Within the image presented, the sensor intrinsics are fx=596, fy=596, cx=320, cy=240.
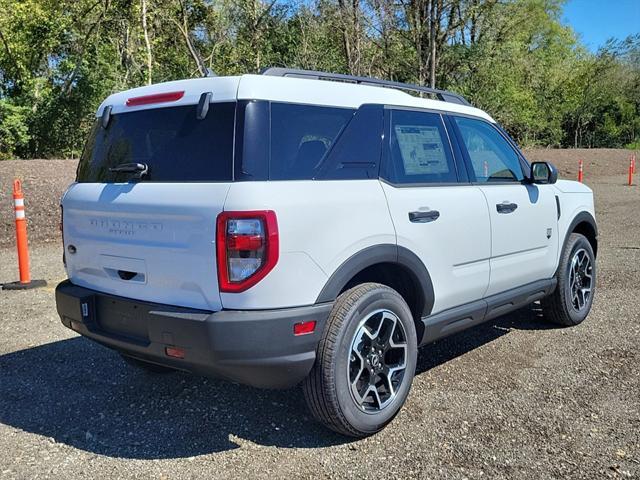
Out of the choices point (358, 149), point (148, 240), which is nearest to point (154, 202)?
point (148, 240)

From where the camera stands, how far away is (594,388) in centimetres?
416

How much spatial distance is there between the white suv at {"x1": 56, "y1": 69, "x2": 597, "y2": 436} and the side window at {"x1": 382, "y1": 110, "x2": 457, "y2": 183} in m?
0.01

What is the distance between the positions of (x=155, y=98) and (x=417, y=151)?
5.64 feet

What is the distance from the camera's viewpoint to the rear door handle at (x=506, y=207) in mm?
4469

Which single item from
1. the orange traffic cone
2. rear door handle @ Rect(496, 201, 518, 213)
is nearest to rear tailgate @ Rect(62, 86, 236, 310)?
rear door handle @ Rect(496, 201, 518, 213)

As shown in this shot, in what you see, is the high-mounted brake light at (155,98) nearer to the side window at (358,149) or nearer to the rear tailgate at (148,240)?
the rear tailgate at (148,240)

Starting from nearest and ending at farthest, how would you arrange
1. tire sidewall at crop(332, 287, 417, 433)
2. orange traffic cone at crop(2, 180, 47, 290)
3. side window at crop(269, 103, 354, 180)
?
side window at crop(269, 103, 354, 180) → tire sidewall at crop(332, 287, 417, 433) → orange traffic cone at crop(2, 180, 47, 290)

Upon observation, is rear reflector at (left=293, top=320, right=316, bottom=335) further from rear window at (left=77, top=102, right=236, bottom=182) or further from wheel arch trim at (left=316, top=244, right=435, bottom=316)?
rear window at (left=77, top=102, right=236, bottom=182)

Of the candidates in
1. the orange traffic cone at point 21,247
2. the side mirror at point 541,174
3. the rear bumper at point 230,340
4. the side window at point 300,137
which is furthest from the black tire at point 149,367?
the orange traffic cone at point 21,247

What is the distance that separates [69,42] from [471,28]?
17.8 metres

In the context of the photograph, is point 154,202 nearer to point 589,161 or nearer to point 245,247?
point 245,247

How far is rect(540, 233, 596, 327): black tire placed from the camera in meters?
5.36

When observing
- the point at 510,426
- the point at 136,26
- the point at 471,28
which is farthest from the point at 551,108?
the point at 510,426

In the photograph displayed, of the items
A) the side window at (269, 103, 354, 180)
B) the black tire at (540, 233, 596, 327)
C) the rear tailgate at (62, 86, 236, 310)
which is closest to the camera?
the rear tailgate at (62, 86, 236, 310)
